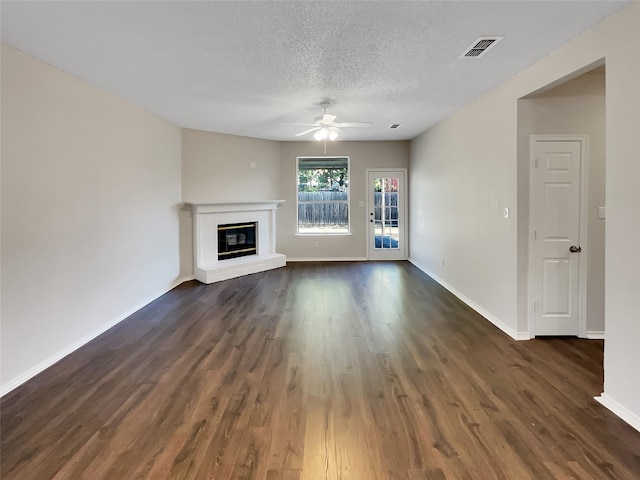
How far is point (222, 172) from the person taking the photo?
680 cm

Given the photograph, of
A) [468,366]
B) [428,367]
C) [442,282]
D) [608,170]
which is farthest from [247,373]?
[442,282]

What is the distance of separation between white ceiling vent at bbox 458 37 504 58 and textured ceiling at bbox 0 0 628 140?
2.2 inches

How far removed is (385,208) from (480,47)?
537 centimetres

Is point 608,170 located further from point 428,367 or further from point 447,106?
point 447,106

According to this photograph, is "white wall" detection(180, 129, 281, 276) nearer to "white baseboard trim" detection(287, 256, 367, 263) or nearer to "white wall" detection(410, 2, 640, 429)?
"white baseboard trim" detection(287, 256, 367, 263)

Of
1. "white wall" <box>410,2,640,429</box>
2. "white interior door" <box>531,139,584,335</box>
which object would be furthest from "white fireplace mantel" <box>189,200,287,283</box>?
"white interior door" <box>531,139,584,335</box>

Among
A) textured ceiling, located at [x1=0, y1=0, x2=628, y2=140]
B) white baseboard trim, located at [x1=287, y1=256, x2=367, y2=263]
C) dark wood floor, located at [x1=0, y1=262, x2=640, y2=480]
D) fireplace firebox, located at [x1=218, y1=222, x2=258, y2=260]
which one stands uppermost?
textured ceiling, located at [x1=0, y1=0, x2=628, y2=140]

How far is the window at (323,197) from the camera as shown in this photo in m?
8.20

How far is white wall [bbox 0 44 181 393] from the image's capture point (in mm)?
2754

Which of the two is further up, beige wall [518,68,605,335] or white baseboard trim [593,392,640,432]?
beige wall [518,68,605,335]

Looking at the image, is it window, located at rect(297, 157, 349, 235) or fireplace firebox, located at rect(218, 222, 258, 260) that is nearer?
fireplace firebox, located at rect(218, 222, 258, 260)

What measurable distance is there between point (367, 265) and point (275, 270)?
1891mm

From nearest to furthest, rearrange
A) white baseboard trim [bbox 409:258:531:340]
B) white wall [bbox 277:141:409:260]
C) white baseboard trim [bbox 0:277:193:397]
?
white baseboard trim [bbox 0:277:193:397], white baseboard trim [bbox 409:258:531:340], white wall [bbox 277:141:409:260]

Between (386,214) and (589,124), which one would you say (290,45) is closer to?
(589,124)
